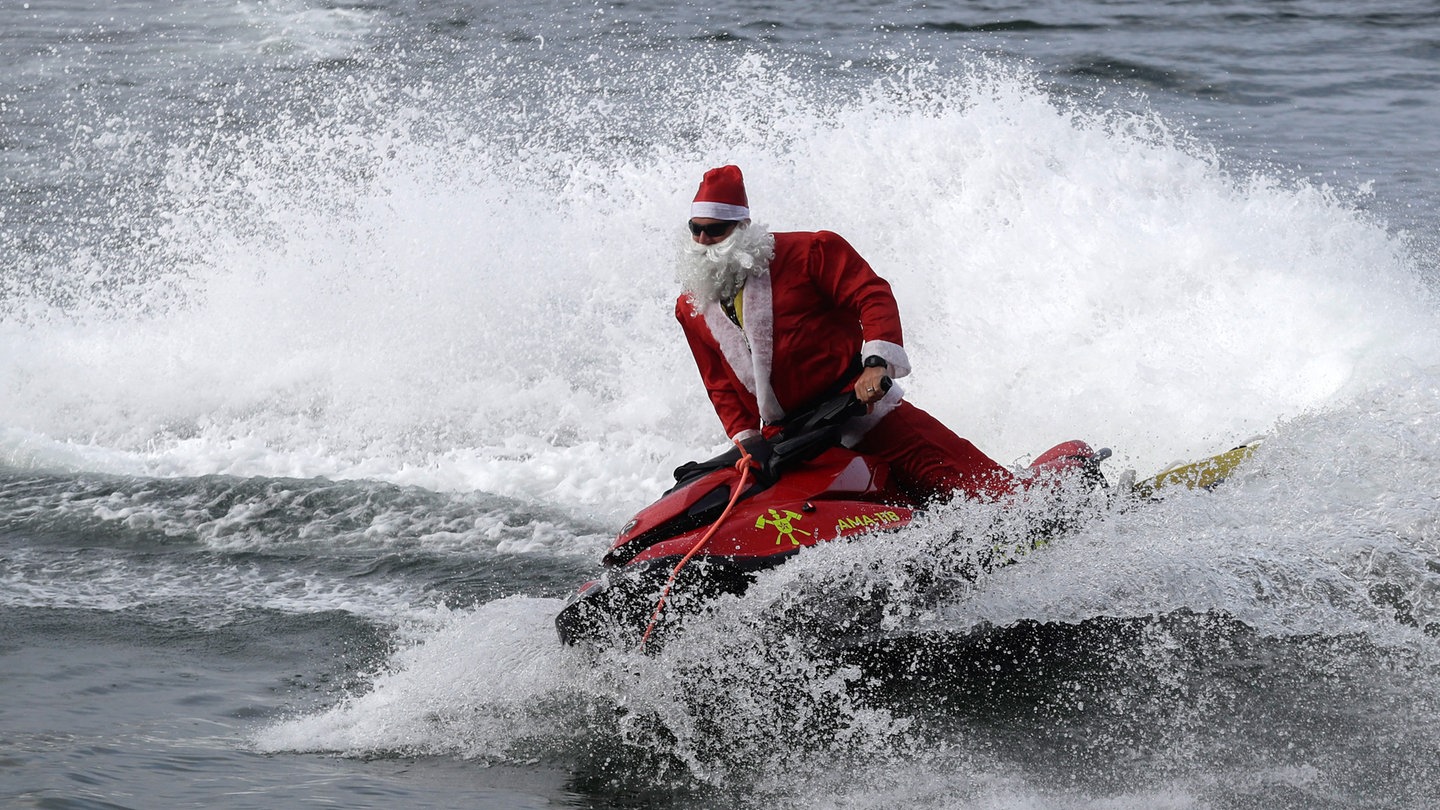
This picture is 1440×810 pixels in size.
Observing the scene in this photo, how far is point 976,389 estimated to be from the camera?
8281 millimetres

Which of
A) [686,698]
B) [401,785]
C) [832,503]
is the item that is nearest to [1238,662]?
[832,503]

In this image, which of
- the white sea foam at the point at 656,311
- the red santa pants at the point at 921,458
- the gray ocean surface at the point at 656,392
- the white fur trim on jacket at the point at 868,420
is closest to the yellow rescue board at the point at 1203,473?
the gray ocean surface at the point at 656,392

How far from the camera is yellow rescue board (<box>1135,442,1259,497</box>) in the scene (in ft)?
17.6

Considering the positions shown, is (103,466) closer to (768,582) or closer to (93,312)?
(93,312)

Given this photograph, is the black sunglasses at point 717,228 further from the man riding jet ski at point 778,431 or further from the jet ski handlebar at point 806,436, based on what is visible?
the jet ski handlebar at point 806,436

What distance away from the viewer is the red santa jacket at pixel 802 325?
434cm

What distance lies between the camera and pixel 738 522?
4.12 m

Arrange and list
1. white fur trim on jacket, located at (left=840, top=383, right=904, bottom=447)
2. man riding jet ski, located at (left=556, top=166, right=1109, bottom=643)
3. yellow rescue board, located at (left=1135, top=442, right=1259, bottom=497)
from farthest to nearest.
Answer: yellow rescue board, located at (left=1135, top=442, right=1259, bottom=497) → white fur trim on jacket, located at (left=840, top=383, right=904, bottom=447) → man riding jet ski, located at (left=556, top=166, right=1109, bottom=643)

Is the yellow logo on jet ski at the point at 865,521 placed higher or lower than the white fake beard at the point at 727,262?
lower

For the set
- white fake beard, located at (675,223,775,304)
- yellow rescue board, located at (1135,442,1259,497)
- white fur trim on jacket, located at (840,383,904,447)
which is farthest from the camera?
yellow rescue board, located at (1135,442,1259,497)

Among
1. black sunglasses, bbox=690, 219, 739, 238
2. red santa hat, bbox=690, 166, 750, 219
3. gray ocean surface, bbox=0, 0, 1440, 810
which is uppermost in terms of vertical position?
red santa hat, bbox=690, 166, 750, 219

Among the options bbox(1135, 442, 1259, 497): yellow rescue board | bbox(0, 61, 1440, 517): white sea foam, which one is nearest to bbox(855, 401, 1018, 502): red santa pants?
bbox(1135, 442, 1259, 497): yellow rescue board

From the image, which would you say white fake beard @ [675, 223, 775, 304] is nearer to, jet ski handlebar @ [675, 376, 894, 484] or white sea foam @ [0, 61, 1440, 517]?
jet ski handlebar @ [675, 376, 894, 484]

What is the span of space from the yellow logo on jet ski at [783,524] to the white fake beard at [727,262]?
0.75 m
